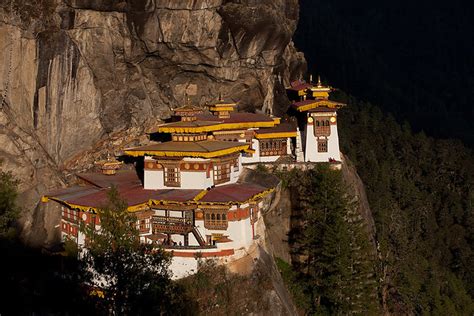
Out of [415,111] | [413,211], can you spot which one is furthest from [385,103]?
[413,211]

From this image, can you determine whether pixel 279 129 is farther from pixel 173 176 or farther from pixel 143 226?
pixel 143 226

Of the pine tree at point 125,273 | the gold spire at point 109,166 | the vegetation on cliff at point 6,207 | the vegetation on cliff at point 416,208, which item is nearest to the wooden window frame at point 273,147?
the vegetation on cliff at point 416,208

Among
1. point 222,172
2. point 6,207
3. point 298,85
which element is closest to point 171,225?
point 222,172

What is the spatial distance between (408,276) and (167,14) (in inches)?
1050

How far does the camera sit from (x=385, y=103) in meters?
136

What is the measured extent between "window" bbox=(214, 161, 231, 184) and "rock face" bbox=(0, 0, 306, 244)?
8.96 metres

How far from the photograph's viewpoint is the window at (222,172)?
1451 inches

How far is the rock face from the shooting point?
38.1m

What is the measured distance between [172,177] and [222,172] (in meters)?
2.71

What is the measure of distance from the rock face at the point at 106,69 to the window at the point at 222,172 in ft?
29.4

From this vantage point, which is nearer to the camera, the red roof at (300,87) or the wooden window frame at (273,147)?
the wooden window frame at (273,147)

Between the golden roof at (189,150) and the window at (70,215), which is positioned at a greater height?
the golden roof at (189,150)

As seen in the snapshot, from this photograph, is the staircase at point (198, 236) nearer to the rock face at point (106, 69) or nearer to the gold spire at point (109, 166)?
the gold spire at point (109, 166)

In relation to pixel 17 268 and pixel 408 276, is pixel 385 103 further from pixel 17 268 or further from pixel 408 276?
pixel 17 268
